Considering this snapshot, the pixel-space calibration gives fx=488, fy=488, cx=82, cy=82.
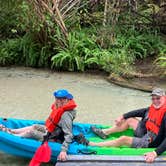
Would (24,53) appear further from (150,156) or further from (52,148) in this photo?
(150,156)

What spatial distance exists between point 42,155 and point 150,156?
1.14 metres

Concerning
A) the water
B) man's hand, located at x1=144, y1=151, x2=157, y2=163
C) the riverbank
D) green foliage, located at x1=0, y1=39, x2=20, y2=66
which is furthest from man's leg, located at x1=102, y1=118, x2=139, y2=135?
green foliage, located at x1=0, y1=39, x2=20, y2=66

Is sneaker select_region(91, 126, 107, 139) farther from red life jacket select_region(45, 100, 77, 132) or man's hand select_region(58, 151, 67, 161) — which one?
man's hand select_region(58, 151, 67, 161)

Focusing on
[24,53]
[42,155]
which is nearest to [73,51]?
[24,53]

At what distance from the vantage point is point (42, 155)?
17.0 ft

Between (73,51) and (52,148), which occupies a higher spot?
(73,51)

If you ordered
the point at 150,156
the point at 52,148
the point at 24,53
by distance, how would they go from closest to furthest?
the point at 150,156
the point at 52,148
the point at 24,53

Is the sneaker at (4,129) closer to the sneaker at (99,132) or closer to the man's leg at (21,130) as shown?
the man's leg at (21,130)

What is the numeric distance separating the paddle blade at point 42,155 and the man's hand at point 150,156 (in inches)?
40.8

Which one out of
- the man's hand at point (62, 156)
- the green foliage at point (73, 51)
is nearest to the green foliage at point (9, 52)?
the green foliage at point (73, 51)

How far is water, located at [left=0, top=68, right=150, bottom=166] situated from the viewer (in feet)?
25.3

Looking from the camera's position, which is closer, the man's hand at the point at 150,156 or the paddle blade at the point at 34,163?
the man's hand at the point at 150,156

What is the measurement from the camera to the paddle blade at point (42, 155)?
5180 mm

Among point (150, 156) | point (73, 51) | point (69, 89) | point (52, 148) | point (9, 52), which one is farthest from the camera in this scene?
point (9, 52)
